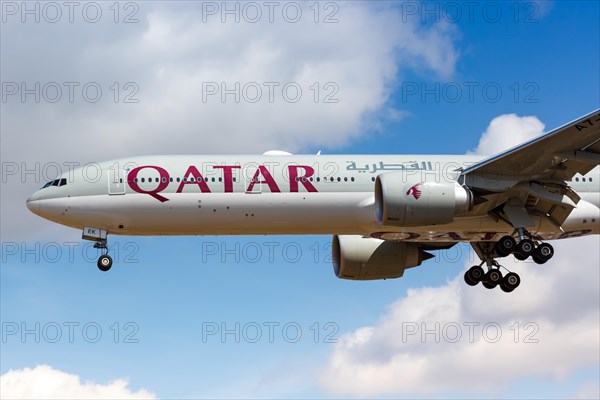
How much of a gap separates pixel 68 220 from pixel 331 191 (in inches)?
378

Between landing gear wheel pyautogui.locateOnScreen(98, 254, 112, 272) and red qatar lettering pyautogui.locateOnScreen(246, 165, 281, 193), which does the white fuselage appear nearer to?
red qatar lettering pyautogui.locateOnScreen(246, 165, 281, 193)

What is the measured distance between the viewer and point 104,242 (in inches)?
1513

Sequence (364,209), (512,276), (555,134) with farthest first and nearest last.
A: (512,276), (364,209), (555,134)

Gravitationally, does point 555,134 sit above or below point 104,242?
above

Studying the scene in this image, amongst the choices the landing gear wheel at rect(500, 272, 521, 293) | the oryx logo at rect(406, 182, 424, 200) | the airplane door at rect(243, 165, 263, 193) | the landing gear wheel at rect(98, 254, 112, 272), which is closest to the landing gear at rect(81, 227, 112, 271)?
the landing gear wheel at rect(98, 254, 112, 272)

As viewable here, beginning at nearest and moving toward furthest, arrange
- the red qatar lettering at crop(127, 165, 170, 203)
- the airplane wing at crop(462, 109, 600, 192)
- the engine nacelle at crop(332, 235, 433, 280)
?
the airplane wing at crop(462, 109, 600, 192) < the red qatar lettering at crop(127, 165, 170, 203) < the engine nacelle at crop(332, 235, 433, 280)

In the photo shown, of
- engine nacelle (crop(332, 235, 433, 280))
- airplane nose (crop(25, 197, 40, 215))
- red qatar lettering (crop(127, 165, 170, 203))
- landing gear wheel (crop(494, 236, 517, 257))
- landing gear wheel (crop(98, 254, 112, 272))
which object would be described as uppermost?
red qatar lettering (crop(127, 165, 170, 203))

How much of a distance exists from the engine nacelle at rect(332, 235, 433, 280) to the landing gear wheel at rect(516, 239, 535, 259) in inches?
247

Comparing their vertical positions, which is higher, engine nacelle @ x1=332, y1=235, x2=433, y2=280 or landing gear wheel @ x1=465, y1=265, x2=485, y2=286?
engine nacelle @ x1=332, y1=235, x2=433, y2=280

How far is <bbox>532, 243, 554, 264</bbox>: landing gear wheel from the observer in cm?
3900

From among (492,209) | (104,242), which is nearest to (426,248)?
(492,209)

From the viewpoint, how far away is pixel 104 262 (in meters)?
38.1

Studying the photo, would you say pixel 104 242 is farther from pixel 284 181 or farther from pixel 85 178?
pixel 284 181

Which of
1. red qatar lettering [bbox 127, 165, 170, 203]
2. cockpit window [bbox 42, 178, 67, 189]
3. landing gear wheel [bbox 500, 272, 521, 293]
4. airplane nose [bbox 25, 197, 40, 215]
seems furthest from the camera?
landing gear wheel [bbox 500, 272, 521, 293]
